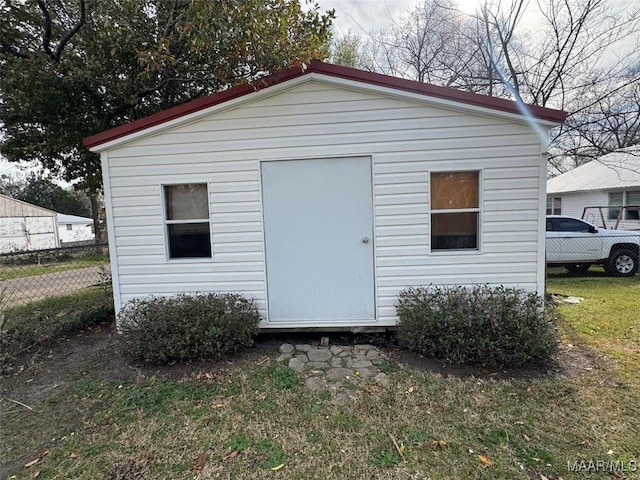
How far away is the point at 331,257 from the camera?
13.7 ft

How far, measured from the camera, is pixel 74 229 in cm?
3306

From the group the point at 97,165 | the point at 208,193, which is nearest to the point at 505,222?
the point at 208,193

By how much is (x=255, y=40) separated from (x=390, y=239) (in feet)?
→ 10.0

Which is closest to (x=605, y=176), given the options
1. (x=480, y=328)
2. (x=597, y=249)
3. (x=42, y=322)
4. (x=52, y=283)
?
(x=597, y=249)

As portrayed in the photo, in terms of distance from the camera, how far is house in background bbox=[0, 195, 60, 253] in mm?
21047

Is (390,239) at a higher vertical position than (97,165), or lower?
lower

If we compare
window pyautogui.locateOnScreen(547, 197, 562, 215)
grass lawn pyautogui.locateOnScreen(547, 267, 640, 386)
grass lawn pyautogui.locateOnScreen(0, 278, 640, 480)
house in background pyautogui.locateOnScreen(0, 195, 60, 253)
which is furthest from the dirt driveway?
window pyautogui.locateOnScreen(547, 197, 562, 215)

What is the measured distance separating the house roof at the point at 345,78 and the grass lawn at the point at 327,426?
2.71 m

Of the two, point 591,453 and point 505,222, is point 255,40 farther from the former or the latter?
point 591,453

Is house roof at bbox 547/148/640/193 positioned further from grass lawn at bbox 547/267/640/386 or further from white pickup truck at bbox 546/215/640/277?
grass lawn at bbox 547/267/640/386

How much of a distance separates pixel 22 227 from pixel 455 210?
27.4 m

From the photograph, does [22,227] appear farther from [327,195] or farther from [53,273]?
[327,195]

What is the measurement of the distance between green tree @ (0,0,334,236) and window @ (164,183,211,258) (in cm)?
150

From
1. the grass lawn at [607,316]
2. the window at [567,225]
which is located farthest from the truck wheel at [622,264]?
the window at [567,225]
